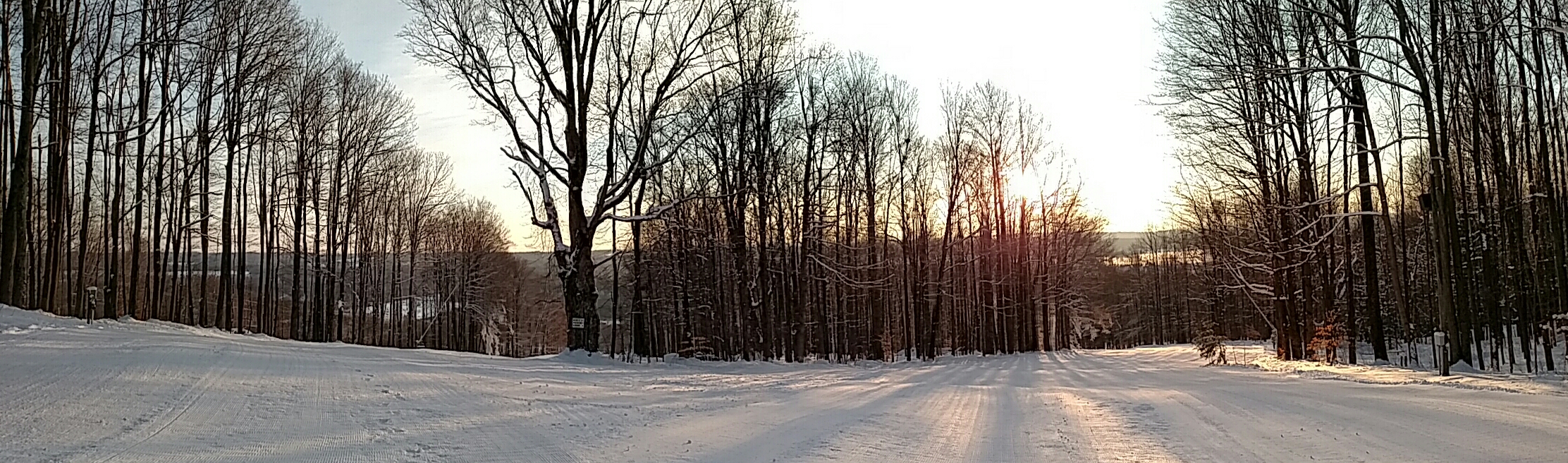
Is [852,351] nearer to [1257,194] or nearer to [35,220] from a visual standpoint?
[1257,194]

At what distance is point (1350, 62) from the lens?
19812 mm

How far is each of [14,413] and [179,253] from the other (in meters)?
26.0

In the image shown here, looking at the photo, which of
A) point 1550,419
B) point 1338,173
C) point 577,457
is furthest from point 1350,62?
point 577,457

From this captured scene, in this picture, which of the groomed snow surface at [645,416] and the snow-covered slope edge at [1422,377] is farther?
the snow-covered slope edge at [1422,377]

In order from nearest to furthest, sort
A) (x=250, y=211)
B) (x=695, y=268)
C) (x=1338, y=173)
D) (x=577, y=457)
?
(x=577, y=457) → (x=1338, y=173) → (x=250, y=211) → (x=695, y=268)

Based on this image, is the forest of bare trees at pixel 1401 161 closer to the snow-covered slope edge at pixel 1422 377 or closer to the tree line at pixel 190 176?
the snow-covered slope edge at pixel 1422 377

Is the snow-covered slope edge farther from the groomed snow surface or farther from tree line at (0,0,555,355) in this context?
tree line at (0,0,555,355)

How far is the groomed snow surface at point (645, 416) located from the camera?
612 centimetres

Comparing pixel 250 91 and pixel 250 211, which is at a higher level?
pixel 250 91

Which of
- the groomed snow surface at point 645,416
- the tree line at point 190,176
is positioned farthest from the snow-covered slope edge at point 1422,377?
the tree line at point 190,176

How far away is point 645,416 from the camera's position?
334 inches

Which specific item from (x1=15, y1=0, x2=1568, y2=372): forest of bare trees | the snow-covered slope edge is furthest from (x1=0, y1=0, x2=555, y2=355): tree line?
the snow-covered slope edge

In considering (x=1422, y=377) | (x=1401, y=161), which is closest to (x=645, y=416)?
(x=1422, y=377)

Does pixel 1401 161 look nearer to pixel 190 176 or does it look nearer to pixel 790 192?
pixel 790 192
